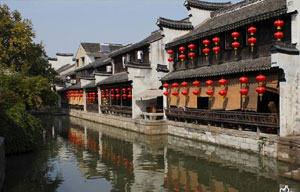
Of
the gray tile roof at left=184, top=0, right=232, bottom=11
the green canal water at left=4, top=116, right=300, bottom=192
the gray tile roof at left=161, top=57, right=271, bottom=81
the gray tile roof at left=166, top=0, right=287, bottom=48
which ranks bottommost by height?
the green canal water at left=4, top=116, right=300, bottom=192

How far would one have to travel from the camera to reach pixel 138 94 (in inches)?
903

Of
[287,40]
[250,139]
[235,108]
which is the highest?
[287,40]

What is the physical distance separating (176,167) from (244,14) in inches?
389

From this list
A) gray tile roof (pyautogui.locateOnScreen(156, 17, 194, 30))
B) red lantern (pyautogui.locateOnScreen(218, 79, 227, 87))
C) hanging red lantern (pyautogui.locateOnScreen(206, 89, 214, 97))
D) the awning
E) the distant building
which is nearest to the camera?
red lantern (pyautogui.locateOnScreen(218, 79, 227, 87))

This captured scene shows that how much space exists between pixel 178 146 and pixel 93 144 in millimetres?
5851

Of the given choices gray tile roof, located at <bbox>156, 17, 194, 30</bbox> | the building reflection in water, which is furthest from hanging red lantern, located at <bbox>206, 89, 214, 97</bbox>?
gray tile roof, located at <bbox>156, 17, 194, 30</bbox>

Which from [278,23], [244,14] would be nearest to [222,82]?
[278,23]

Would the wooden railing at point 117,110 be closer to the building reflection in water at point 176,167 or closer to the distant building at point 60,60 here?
the building reflection in water at point 176,167

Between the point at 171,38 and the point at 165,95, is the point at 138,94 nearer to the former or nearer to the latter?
the point at 165,95

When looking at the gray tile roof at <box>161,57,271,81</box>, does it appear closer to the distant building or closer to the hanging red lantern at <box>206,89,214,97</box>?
the hanging red lantern at <box>206,89,214,97</box>

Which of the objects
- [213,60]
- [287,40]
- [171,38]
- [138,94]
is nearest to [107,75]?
[138,94]

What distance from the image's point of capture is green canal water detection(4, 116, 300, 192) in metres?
10.2

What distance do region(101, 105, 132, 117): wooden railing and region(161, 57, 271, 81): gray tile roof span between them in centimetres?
638

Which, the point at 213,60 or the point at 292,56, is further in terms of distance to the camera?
the point at 213,60
